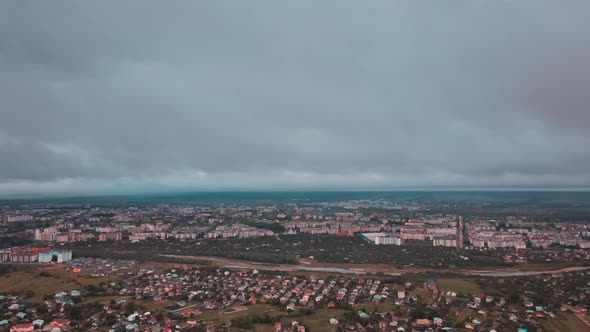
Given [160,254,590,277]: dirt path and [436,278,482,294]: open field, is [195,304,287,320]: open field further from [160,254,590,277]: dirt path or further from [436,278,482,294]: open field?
[436,278,482,294]: open field

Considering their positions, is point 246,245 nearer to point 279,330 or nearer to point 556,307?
point 279,330

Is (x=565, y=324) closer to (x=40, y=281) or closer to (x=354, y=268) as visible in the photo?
(x=354, y=268)

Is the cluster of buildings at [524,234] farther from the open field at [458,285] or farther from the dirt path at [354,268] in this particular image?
the open field at [458,285]

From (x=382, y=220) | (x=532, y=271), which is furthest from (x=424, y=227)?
(x=532, y=271)

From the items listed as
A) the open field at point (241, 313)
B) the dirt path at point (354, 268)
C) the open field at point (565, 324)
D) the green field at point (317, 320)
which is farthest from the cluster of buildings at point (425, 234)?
the open field at point (241, 313)

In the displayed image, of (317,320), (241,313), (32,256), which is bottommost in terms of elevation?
(317,320)

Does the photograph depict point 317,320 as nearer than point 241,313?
Yes

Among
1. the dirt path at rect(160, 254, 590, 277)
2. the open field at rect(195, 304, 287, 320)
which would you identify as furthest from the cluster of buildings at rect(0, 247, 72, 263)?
the open field at rect(195, 304, 287, 320)

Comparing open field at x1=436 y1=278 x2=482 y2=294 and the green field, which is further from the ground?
the green field

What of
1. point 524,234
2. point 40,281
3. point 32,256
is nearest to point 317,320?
point 40,281
